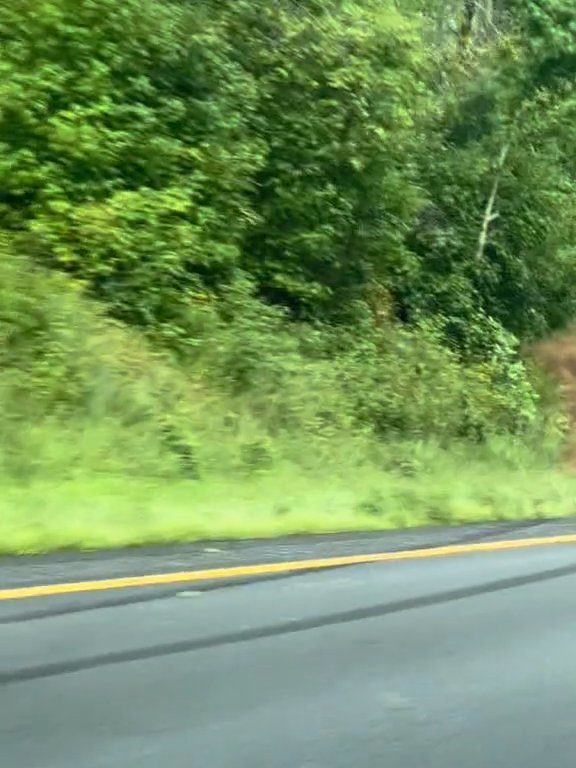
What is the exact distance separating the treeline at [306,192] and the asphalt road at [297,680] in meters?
4.72

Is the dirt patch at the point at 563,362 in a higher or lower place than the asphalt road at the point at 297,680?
higher

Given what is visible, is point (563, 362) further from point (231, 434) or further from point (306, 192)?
point (231, 434)

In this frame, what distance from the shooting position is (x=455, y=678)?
634cm

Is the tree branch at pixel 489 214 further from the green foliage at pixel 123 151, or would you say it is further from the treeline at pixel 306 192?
the green foliage at pixel 123 151

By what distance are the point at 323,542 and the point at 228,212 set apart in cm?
700

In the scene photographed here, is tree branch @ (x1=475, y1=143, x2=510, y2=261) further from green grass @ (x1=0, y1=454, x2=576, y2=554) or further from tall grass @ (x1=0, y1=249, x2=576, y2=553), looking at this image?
green grass @ (x1=0, y1=454, x2=576, y2=554)

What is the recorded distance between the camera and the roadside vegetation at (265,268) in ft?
37.5

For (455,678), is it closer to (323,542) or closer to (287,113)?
(323,542)

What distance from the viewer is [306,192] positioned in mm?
17000

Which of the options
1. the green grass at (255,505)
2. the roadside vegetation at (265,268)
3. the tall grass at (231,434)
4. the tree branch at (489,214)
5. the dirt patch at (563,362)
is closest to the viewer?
the green grass at (255,505)

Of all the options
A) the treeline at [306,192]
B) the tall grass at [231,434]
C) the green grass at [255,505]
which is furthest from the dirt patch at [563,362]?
the green grass at [255,505]

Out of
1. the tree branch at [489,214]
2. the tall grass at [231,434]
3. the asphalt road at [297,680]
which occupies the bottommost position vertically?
the asphalt road at [297,680]

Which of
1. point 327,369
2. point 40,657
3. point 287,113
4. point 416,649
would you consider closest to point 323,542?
point 416,649

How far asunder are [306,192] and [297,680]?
11732 millimetres
